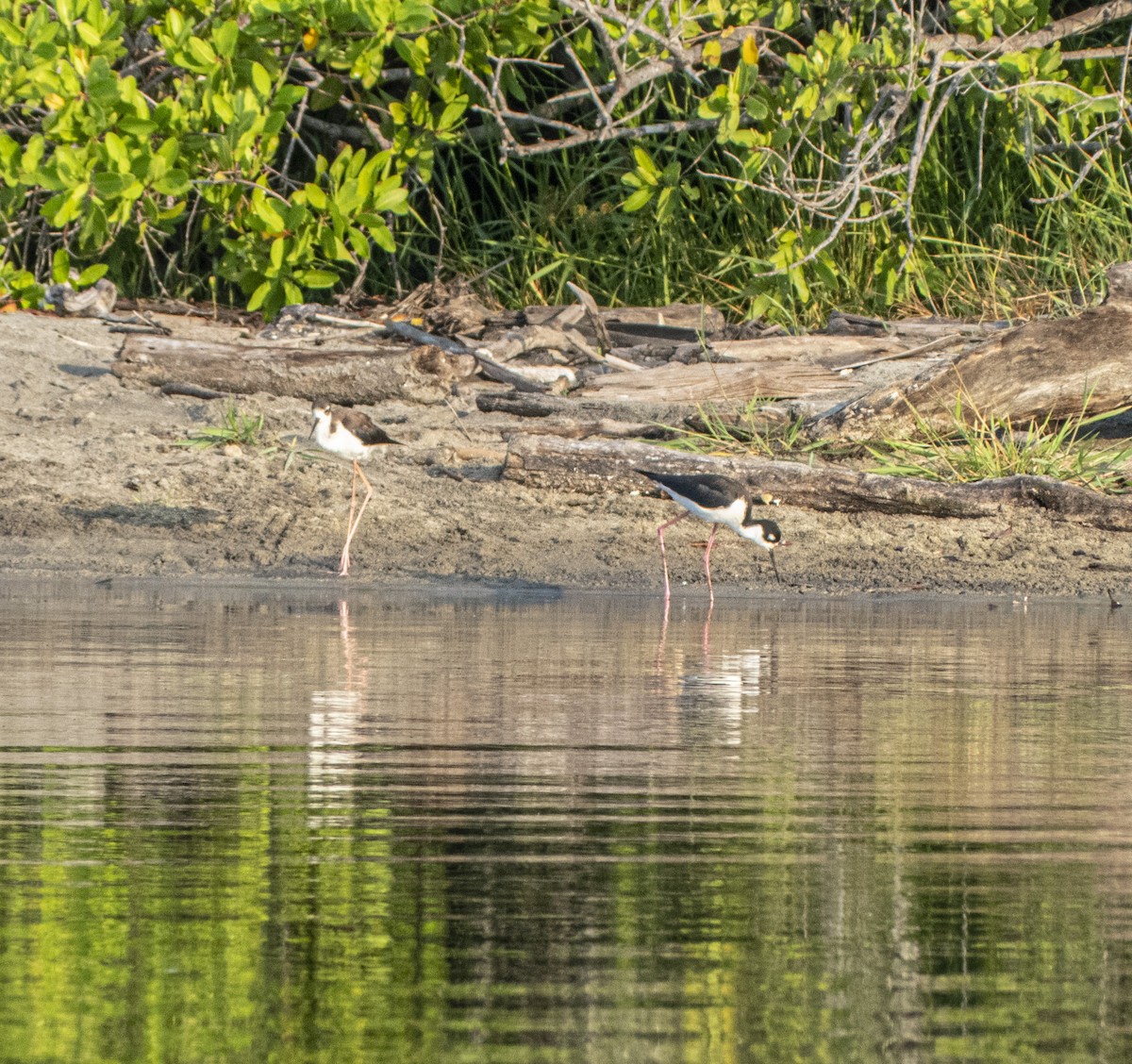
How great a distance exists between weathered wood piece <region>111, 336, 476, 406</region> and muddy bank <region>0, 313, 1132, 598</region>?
1.57 feet

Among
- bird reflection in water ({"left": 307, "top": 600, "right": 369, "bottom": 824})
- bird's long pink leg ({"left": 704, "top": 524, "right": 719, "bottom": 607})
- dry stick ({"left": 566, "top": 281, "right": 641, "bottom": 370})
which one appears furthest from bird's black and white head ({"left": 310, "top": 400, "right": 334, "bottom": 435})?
bird reflection in water ({"left": 307, "top": 600, "right": 369, "bottom": 824})

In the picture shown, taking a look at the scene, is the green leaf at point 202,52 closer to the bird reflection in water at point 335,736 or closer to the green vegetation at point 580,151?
the green vegetation at point 580,151

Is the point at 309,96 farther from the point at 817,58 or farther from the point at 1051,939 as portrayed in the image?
the point at 1051,939

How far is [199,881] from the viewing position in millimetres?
3609

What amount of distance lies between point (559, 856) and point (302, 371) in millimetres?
9116

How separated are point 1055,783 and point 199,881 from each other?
206 centimetres

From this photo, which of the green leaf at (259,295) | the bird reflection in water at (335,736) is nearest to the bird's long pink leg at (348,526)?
the green leaf at (259,295)

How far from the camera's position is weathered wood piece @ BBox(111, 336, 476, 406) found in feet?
41.4

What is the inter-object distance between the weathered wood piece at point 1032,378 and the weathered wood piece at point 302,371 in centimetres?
276

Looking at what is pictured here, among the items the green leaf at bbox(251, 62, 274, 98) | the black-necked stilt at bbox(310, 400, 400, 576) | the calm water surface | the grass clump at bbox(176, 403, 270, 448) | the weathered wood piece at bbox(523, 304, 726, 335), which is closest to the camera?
the calm water surface

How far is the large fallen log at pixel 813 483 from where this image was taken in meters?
10.7

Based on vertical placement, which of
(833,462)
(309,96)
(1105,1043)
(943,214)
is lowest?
(1105,1043)

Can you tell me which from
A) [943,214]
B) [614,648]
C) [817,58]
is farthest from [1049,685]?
[943,214]

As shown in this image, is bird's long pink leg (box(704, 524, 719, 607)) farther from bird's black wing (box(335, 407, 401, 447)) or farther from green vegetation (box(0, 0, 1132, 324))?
green vegetation (box(0, 0, 1132, 324))
